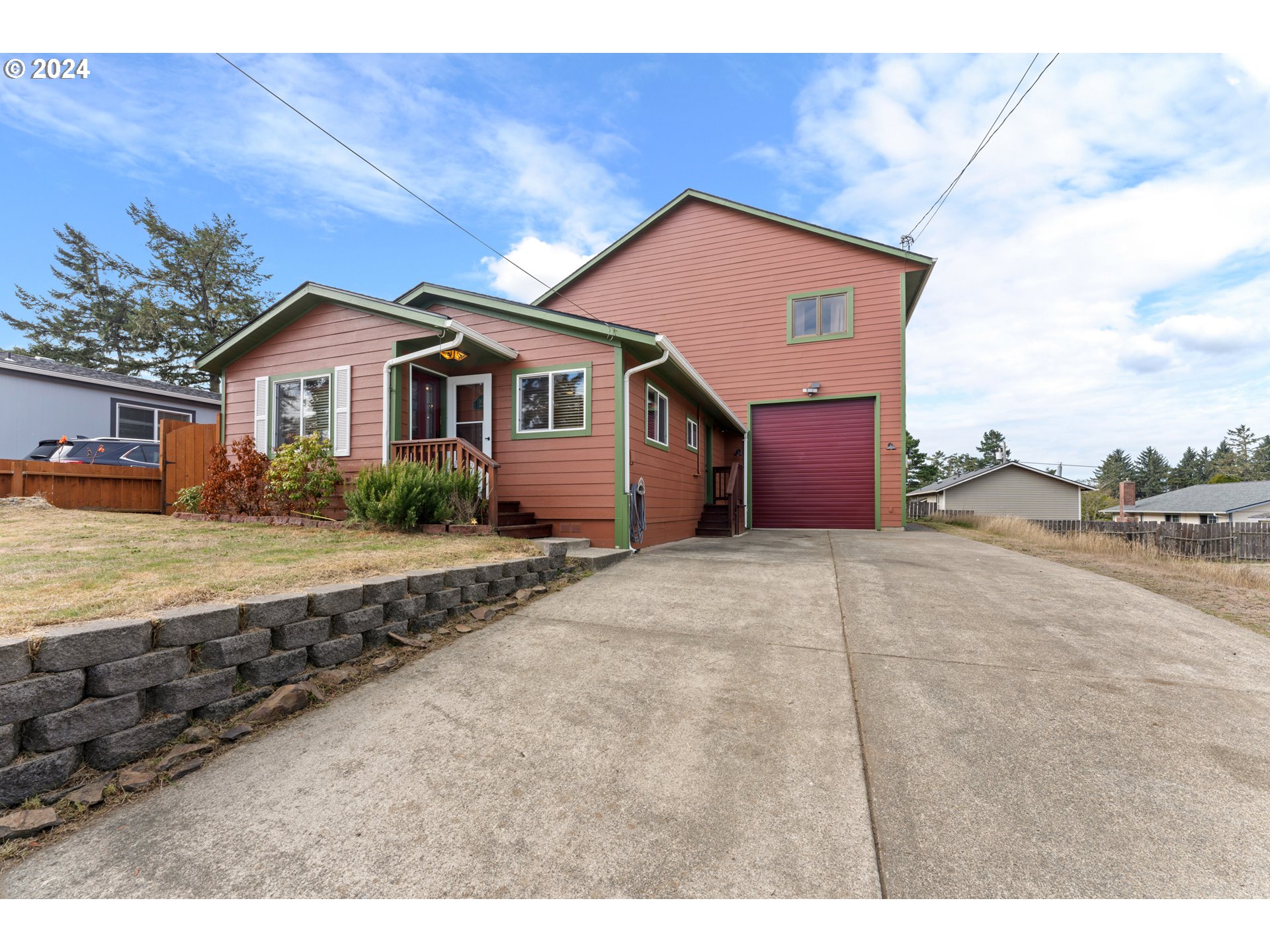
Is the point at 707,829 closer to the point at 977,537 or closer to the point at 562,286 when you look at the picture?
the point at 977,537

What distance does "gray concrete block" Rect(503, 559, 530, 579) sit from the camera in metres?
4.71

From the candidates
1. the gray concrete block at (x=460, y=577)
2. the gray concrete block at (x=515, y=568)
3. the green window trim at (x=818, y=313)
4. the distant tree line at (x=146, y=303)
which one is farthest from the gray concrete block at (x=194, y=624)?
the distant tree line at (x=146, y=303)

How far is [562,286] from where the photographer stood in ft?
49.0

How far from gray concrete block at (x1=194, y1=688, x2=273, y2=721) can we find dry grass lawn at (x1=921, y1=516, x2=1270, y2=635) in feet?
22.7

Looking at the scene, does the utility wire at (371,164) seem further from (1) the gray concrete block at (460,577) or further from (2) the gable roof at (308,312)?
(1) the gray concrete block at (460,577)

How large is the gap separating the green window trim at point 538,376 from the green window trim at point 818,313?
23.6 feet

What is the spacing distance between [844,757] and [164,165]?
571 inches

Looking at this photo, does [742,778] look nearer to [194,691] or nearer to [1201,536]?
[194,691]

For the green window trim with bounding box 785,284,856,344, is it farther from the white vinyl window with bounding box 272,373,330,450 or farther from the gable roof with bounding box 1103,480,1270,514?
the gable roof with bounding box 1103,480,1270,514

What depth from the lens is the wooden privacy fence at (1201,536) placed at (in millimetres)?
12211

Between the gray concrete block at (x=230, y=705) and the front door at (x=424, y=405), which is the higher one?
the front door at (x=424, y=405)

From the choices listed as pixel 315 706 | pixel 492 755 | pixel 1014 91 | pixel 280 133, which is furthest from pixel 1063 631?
pixel 280 133

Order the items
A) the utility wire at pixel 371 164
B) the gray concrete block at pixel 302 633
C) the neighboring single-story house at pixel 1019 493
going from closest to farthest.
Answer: the gray concrete block at pixel 302 633 → the utility wire at pixel 371 164 → the neighboring single-story house at pixel 1019 493

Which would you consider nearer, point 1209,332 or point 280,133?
point 280,133
